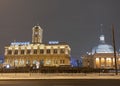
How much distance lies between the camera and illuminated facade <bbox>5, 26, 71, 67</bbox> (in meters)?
143

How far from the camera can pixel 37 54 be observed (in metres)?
147

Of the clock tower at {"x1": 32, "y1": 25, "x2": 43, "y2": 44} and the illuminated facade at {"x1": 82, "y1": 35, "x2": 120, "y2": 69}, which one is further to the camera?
the clock tower at {"x1": 32, "y1": 25, "x2": 43, "y2": 44}

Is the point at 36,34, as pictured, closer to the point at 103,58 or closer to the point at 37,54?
the point at 37,54

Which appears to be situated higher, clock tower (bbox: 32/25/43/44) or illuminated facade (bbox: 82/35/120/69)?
clock tower (bbox: 32/25/43/44)

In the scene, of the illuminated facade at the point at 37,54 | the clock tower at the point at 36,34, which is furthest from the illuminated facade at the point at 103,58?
the clock tower at the point at 36,34

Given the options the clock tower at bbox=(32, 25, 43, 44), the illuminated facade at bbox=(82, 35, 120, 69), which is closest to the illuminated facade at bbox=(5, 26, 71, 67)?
the clock tower at bbox=(32, 25, 43, 44)

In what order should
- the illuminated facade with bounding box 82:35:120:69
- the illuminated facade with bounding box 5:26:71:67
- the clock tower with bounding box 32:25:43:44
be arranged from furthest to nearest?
the clock tower with bounding box 32:25:43:44
the illuminated facade with bounding box 82:35:120:69
the illuminated facade with bounding box 5:26:71:67

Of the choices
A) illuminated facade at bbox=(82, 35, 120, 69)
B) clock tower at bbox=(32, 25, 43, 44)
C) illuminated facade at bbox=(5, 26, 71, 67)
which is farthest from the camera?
clock tower at bbox=(32, 25, 43, 44)

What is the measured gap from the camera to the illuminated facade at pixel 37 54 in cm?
14293

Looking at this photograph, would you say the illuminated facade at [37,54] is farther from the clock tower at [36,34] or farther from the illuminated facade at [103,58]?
the illuminated facade at [103,58]

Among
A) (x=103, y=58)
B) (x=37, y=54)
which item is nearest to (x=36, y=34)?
(x=37, y=54)

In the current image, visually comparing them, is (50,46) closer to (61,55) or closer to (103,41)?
(61,55)

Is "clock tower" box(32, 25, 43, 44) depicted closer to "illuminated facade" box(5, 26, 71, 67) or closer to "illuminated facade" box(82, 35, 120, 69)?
"illuminated facade" box(5, 26, 71, 67)

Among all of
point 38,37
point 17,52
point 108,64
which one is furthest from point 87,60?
point 17,52
